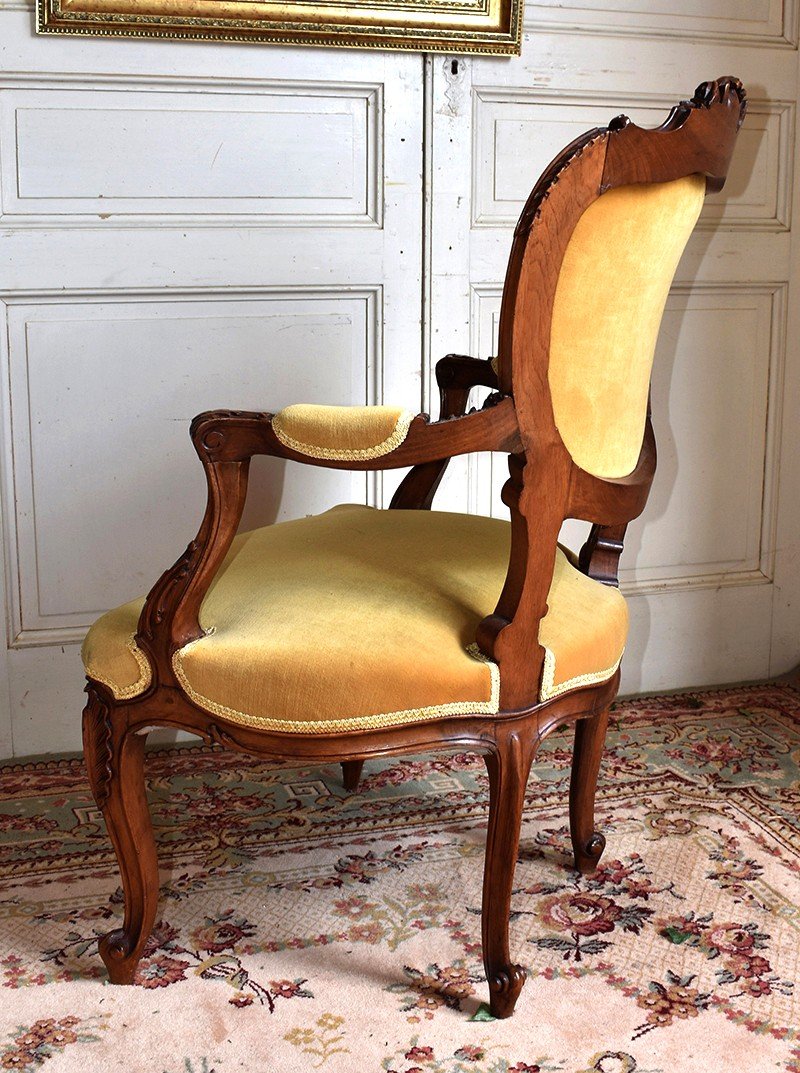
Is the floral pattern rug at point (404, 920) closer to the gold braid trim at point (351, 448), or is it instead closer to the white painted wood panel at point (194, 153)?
the gold braid trim at point (351, 448)

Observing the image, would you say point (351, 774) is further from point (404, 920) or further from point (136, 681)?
point (136, 681)

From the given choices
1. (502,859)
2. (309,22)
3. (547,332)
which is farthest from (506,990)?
(309,22)

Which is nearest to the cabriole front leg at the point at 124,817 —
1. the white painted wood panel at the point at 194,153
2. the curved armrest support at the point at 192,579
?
the curved armrest support at the point at 192,579

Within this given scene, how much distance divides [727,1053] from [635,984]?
7.2 inches

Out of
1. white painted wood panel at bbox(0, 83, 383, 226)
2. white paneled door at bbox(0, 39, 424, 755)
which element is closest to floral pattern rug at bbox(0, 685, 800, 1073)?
white paneled door at bbox(0, 39, 424, 755)

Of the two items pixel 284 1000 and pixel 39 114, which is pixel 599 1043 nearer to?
pixel 284 1000

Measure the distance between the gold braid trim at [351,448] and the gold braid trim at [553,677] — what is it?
37cm

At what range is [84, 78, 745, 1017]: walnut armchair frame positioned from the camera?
57.7 inches

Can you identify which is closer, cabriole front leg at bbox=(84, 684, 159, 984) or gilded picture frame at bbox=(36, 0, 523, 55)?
cabriole front leg at bbox=(84, 684, 159, 984)

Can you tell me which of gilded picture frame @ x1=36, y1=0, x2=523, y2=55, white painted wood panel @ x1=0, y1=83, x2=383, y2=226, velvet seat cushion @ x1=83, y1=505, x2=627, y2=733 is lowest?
velvet seat cushion @ x1=83, y1=505, x2=627, y2=733

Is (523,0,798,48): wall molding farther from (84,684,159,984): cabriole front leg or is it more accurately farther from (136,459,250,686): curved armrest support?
(84,684,159,984): cabriole front leg

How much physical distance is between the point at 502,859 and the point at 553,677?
0.85 ft

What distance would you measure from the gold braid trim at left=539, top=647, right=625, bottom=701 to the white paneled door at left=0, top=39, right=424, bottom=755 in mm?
1020

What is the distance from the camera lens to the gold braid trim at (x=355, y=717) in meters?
1.55
